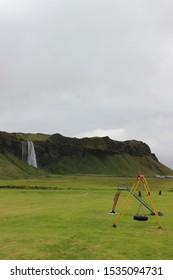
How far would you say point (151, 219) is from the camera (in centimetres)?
3127

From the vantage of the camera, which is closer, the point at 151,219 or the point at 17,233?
the point at 17,233

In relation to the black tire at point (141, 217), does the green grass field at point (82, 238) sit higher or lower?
lower

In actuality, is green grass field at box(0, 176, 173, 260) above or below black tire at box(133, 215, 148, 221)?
below

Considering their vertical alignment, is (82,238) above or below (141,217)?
below

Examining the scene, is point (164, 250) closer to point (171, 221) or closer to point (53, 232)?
point (53, 232)

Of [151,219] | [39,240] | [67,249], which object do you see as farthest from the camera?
[151,219]

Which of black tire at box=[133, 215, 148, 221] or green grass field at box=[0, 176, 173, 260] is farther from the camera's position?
black tire at box=[133, 215, 148, 221]

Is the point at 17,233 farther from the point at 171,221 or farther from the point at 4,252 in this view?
the point at 171,221

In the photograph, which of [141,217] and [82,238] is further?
[141,217]

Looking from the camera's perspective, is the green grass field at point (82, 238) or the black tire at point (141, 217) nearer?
the green grass field at point (82, 238)
